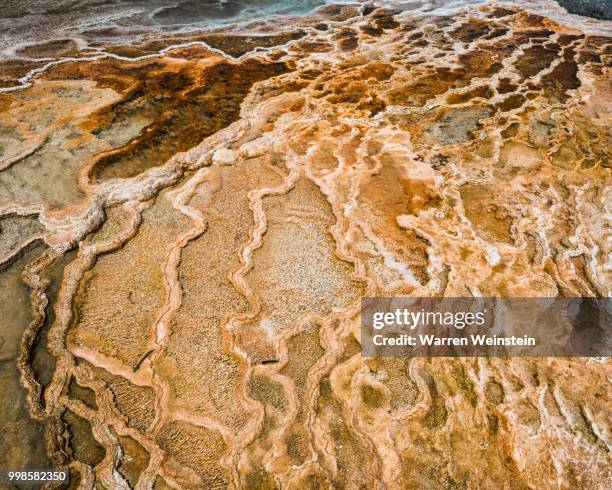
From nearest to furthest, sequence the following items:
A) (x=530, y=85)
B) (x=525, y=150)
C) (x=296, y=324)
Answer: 1. (x=296, y=324)
2. (x=525, y=150)
3. (x=530, y=85)

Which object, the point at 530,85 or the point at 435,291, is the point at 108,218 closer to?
the point at 435,291

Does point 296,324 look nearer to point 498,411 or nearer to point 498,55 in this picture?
point 498,411

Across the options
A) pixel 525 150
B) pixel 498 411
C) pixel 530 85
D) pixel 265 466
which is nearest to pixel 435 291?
pixel 498 411

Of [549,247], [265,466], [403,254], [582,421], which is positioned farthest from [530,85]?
[265,466]

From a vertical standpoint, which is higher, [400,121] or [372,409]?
[400,121]

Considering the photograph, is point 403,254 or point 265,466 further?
point 403,254

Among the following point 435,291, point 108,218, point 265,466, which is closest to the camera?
point 265,466
